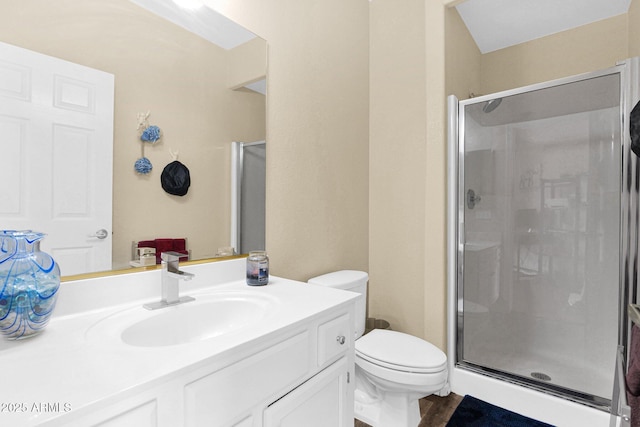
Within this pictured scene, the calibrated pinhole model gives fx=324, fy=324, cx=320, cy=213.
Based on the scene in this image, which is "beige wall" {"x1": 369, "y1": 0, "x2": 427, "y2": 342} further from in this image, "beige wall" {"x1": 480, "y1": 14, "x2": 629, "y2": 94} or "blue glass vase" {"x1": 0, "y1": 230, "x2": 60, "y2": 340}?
"blue glass vase" {"x1": 0, "y1": 230, "x2": 60, "y2": 340}

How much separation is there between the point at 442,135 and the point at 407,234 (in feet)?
2.21

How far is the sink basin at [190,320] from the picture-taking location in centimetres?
91

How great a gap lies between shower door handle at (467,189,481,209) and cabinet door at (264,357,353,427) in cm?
134

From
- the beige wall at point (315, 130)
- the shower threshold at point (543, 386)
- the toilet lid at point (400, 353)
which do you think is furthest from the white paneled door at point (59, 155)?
the shower threshold at point (543, 386)

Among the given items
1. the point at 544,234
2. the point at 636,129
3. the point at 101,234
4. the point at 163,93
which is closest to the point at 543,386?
the point at 544,234

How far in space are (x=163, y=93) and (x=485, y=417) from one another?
2203 millimetres

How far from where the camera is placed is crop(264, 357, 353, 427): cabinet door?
2.94 feet

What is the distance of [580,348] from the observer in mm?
1802

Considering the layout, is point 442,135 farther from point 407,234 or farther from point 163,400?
point 163,400

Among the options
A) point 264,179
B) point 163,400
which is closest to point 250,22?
point 264,179

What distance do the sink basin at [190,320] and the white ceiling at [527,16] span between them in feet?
7.32

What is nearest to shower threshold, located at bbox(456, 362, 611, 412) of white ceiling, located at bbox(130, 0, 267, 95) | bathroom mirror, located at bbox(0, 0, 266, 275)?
bathroom mirror, located at bbox(0, 0, 266, 275)

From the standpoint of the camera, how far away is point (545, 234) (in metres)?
1.87

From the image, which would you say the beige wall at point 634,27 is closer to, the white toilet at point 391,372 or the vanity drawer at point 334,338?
the white toilet at point 391,372
